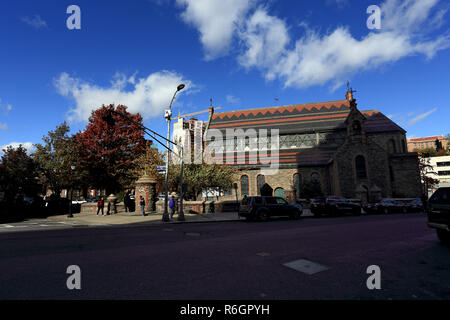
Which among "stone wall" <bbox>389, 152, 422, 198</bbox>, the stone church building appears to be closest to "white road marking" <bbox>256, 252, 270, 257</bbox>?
the stone church building

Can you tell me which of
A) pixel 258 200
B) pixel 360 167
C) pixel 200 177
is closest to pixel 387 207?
pixel 360 167

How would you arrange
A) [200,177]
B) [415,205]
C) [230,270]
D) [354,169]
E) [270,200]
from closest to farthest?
[230,270]
[270,200]
[415,205]
[200,177]
[354,169]

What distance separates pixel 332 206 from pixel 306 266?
53.8 ft

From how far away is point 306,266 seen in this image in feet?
16.9

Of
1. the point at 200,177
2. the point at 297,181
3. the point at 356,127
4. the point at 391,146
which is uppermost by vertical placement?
the point at 356,127

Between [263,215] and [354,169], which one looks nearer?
[263,215]

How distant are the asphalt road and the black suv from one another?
8672mm

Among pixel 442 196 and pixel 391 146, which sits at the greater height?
pixel 391 146

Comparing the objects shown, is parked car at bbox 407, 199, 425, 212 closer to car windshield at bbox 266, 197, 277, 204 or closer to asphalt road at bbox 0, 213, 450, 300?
car windshield at bbox 266, 197, 277, 204

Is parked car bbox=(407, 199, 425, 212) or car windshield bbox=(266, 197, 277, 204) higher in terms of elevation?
car windshield bbox=(266, 197, 277, 204)

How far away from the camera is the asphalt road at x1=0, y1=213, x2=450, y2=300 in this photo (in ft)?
12.3

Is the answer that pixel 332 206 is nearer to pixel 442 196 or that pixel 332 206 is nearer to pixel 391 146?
pixel 442 196

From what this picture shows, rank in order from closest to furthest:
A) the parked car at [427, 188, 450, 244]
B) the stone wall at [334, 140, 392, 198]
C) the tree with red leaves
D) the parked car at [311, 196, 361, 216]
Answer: the parked car at [427, 188, 450, 244] → the parked car at [311, 196, 361, 216] → the stone wall at [334, 140, 392, 198] → the tree with red leaves
